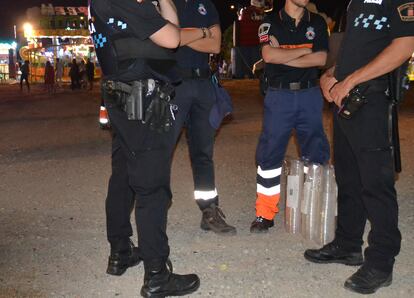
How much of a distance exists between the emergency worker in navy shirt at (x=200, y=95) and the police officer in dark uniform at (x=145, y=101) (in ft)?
3.47

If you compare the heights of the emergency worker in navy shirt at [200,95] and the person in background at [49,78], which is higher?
the emergency worker in navy shirt at [200,95]

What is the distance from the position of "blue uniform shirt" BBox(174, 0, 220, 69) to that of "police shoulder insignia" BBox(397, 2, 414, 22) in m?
1.77

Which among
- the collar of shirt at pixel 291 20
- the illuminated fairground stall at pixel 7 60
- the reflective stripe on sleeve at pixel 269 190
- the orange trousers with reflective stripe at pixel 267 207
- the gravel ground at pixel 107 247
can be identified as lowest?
the illuminated fairground stall at pixel 7 60

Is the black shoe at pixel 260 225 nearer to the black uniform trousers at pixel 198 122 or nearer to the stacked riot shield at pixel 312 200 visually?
the stacked riot shield at pixel 312 200

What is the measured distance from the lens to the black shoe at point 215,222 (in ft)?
15.0

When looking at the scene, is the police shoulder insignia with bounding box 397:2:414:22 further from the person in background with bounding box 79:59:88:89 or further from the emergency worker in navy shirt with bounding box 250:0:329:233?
the person in background with bounding box 79:59:88:89

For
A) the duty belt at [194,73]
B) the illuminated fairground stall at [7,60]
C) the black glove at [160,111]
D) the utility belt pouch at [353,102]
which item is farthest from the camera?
the illuminated fairground stall at [7,60]

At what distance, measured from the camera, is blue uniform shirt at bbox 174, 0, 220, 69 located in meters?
4.46

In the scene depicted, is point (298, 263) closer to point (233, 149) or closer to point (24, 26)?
point (233, 149)

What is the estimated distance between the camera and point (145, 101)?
10.5ft

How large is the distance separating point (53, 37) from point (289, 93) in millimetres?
38303

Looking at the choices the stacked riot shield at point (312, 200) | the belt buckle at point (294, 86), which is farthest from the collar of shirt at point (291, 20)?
the stacked riot shield at point (312, 200)

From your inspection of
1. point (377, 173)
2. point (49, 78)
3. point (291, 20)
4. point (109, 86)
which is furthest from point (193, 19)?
point (49, 78)

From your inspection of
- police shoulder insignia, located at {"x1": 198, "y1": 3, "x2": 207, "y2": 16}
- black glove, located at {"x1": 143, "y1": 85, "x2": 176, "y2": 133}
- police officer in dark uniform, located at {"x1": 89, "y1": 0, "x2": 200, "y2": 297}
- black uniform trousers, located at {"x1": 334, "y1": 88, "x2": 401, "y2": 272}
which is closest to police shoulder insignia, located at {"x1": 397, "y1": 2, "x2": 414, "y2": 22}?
black uniform trousers, located at {"x1": 334, "y1": 88, "x2": 401, "y2": 272}
